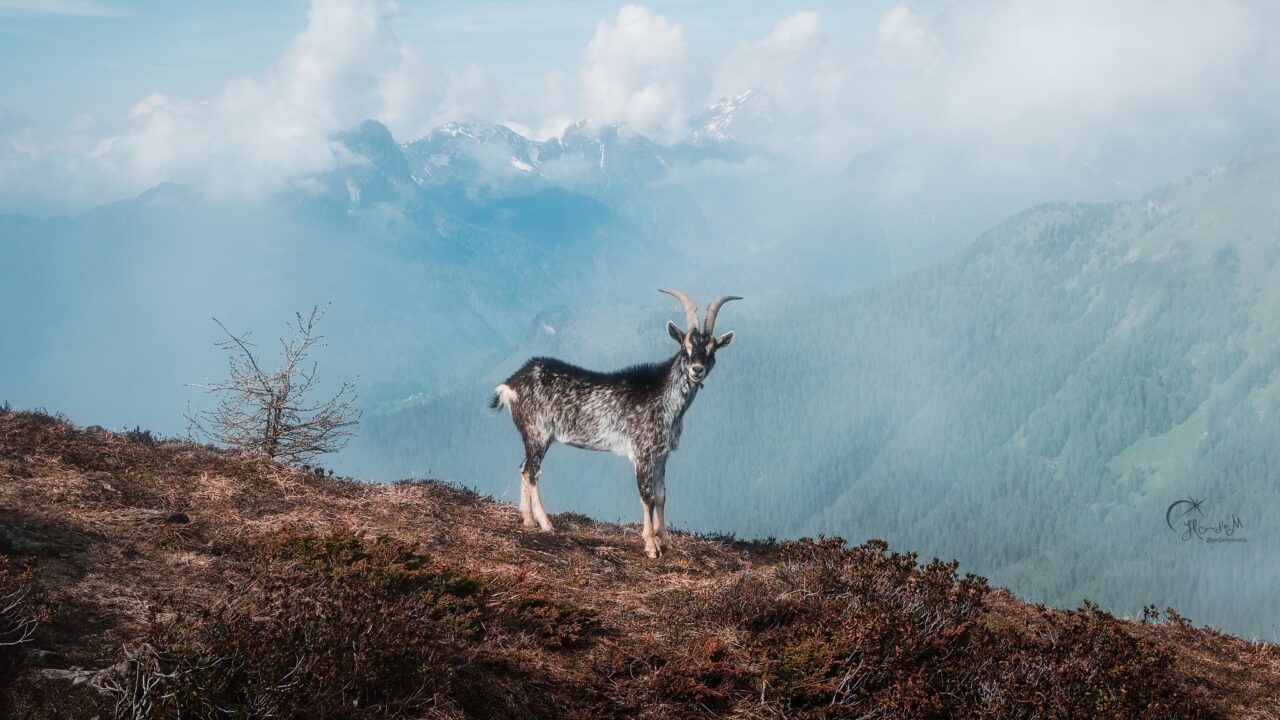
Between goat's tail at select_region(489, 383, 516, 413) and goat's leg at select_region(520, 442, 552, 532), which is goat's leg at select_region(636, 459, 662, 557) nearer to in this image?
goat's leg at select_region(520, 442, 552, 532)

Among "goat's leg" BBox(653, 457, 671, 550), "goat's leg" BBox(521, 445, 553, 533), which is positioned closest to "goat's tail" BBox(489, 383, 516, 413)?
"goat's leg" BBox(521, 445, 553, 533)

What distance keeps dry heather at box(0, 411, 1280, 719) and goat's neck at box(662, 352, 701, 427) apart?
3.43 meters

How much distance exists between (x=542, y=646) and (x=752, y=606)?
8.19 ft

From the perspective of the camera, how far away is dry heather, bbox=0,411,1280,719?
7012mm

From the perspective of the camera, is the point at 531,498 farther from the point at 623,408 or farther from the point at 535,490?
the point at 623,408

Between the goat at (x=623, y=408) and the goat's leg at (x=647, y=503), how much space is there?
0.06ft

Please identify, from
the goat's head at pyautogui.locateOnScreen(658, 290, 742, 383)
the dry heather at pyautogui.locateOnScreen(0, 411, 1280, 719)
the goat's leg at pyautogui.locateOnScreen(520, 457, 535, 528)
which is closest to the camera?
the dry heather at pyautogui.locateOnScreen(0, 411, 1280, 719)

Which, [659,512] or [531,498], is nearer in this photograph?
[659,512]

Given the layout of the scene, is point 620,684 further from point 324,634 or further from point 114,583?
point 114,583

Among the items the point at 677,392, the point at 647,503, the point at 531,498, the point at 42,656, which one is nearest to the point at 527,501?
the point at 531,498

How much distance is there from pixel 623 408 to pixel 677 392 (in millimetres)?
1062

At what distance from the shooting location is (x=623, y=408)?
16734mm

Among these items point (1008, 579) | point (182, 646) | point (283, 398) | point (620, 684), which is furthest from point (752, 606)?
point (1008, 579)

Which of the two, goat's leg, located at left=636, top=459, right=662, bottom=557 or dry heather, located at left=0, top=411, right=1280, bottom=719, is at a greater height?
goat's leg, located at left=636, top=459, right=662, bottom=557
